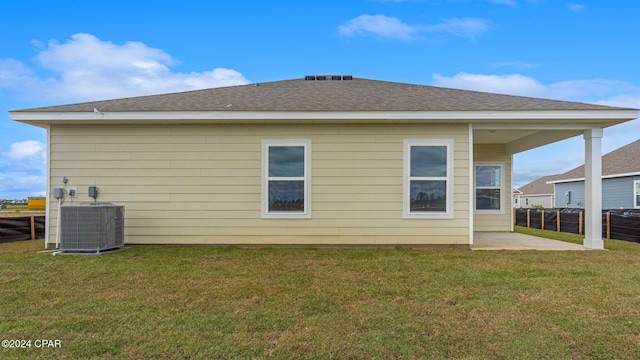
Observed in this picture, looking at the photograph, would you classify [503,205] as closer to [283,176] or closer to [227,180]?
[283,176]

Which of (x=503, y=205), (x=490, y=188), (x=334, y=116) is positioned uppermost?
(x=334, y=116)

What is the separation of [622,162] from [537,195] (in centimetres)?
1473

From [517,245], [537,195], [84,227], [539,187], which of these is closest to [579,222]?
[517,245]

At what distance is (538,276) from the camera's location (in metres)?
4.55

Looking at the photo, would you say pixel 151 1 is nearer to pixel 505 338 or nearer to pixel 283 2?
pixel 283 2

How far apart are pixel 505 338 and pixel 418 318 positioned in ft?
2.17

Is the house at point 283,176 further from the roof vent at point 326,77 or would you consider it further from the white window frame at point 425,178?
the roof vent at point 326,77

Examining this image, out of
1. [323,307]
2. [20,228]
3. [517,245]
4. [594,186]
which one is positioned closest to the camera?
[323,307]

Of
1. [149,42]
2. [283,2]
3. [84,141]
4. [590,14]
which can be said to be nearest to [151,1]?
[149,42]

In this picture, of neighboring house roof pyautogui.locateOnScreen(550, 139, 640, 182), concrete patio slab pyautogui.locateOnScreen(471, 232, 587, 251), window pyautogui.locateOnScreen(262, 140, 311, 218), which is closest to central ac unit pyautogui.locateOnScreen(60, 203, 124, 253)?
window pyautogui.locateOnScreen(262, 140, 311, 218)

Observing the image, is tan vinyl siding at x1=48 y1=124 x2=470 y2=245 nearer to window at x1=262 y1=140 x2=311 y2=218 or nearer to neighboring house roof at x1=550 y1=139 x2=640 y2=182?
window at x1=262 y1=140 x2=311 y2=218

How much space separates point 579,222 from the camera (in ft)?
34.4

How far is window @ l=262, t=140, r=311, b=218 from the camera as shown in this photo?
6.69m

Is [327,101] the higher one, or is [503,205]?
[327,101]
